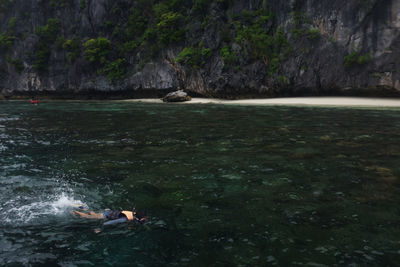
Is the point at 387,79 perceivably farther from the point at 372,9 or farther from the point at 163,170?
the point at 163,170

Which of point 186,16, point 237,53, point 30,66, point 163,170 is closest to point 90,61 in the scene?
point 30,66

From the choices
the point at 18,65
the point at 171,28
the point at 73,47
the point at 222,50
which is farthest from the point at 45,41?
the point at 222,50

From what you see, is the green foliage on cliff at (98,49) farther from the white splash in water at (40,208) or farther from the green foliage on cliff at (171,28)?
the white splash in water at (40,208)

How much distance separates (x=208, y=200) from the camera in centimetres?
600

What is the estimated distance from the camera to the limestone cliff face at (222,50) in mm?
30766

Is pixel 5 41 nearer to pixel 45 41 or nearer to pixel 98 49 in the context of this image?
pixel 45 41

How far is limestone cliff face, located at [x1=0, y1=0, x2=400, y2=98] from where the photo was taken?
1211 inches

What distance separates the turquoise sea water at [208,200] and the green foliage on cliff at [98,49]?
41.4 metres

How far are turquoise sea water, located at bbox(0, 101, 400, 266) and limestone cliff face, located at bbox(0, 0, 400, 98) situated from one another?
22926 millimetres

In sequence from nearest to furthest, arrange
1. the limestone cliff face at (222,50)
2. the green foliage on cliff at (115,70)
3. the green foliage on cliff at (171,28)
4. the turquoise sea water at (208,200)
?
1. the turquoise sea water at (208,200)
2. the limestone cliff face at (222,50)
3. the green foliage on cliff at (171,28)
4. the green foliage on cliff at (115,70)

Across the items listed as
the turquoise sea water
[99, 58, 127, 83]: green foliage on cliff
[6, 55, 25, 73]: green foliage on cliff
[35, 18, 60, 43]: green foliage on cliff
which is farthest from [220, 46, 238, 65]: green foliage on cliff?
[6, 55, 25, 73]: green foliage on cliff

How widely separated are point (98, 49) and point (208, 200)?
49.2 meters

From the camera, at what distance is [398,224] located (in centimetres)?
483

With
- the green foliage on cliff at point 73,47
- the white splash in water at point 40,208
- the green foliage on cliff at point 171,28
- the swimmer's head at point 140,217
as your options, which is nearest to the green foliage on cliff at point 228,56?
the green foliage on cliff at point 171,28
